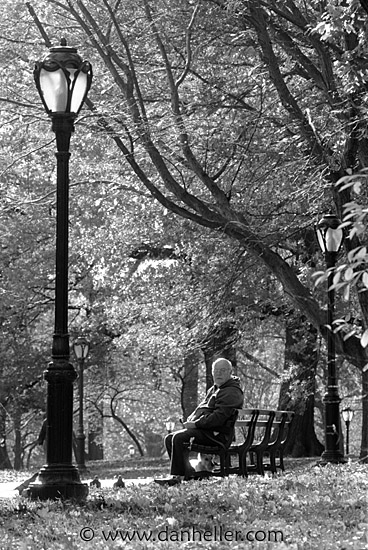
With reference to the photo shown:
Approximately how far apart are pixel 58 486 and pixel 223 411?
3827 mm

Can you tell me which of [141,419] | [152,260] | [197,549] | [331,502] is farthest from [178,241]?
[141,419]

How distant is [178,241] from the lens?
24312 mm

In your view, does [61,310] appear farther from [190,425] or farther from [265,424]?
[265,424]

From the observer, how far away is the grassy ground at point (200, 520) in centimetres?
693

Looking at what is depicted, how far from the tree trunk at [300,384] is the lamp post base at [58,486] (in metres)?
14.5

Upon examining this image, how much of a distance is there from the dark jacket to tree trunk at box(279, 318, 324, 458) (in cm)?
1063

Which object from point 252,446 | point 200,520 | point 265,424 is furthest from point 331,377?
point 200,520

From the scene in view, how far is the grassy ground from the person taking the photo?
693cm

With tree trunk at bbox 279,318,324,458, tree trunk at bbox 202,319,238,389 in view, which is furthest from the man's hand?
tree trunk at bbox 279,318,324,458

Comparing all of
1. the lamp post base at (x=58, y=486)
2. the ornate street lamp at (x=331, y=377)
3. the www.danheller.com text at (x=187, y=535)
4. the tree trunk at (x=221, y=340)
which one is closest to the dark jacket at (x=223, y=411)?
the lamp post base at (x=58, y=486)

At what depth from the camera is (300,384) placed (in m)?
25.5

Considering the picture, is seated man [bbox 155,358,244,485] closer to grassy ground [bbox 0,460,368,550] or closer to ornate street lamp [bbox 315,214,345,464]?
grassy ground [bbox 0,460,368,550]

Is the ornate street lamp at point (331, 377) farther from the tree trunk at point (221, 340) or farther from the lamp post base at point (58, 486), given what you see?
the lamp post base at point (58, 486)

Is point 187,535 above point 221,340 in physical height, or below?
below
